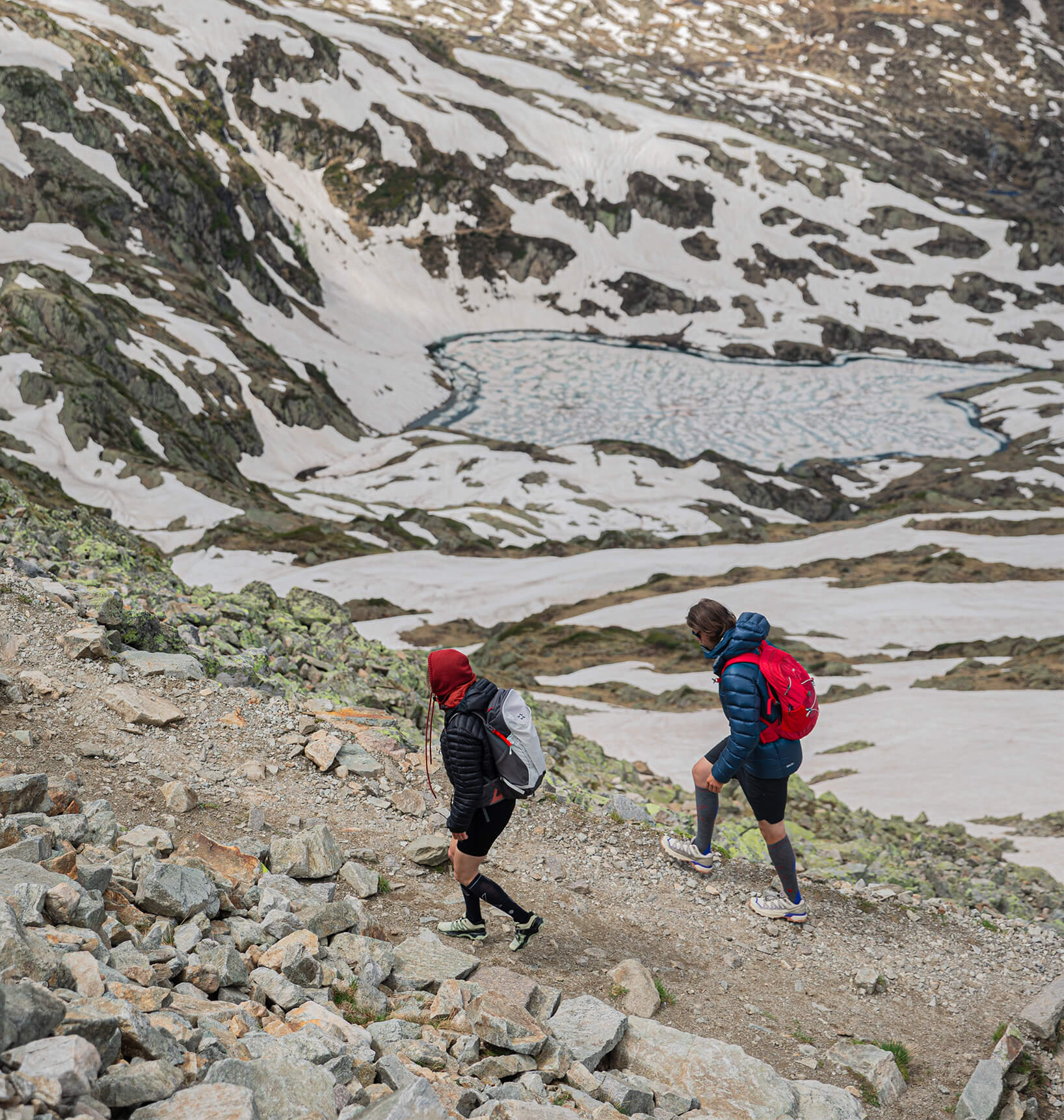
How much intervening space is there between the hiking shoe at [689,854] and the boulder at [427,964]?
131 inches

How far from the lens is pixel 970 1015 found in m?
7.42

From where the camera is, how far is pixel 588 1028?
227 inches

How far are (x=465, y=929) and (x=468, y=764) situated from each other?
5.91ft

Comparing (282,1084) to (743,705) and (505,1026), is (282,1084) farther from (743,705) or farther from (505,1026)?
(743,705)

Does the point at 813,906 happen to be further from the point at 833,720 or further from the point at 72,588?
the point at 833,720

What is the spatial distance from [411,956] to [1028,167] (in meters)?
176

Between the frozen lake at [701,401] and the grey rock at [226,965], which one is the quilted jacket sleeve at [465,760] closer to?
the grey rock at [226,965]

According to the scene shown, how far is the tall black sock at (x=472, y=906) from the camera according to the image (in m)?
6.88

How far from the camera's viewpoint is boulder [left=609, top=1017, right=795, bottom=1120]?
18.2ft

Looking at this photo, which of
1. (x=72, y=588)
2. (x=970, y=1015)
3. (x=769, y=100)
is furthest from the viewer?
(x=769, y=100)

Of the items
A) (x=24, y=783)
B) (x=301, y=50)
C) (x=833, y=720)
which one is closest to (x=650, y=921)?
(x=24, y=783)

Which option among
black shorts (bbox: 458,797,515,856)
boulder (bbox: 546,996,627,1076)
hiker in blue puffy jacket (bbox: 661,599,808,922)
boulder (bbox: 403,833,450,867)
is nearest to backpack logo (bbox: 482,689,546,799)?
black shorts (bbox: 458,797,515,856)

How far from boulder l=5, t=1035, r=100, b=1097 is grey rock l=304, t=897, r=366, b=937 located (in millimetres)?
2675

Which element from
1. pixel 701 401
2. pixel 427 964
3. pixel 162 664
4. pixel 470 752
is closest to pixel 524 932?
pixel 427 964
